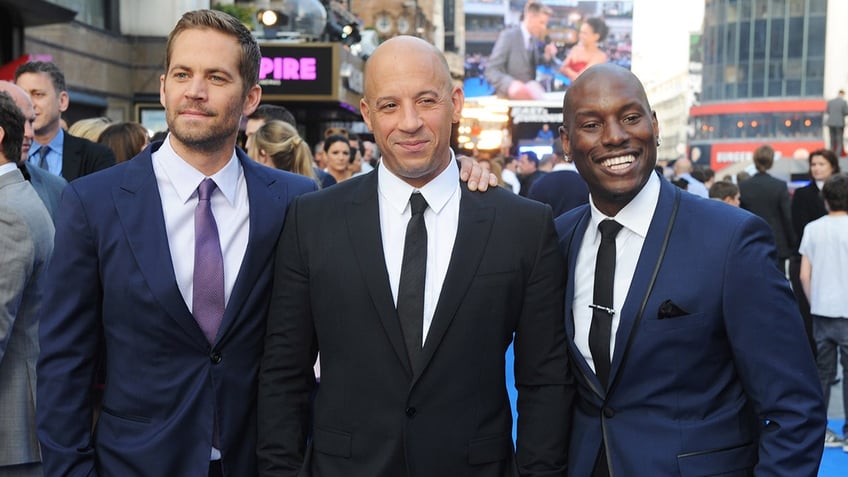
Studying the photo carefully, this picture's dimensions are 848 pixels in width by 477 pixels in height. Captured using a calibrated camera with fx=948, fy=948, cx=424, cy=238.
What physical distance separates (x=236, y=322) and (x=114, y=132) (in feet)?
13.9

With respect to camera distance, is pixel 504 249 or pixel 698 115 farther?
pixel 698 115

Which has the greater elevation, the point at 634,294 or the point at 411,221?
the point at 411,221

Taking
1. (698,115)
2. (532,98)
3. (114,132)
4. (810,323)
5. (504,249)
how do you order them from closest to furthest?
1. (504,249)
2. (114,132)
3. (810,323)
4. (532,98)
5. (698,115)

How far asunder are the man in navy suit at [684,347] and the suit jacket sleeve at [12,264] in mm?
1998

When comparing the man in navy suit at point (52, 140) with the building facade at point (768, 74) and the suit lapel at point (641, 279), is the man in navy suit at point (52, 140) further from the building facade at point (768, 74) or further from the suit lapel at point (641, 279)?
the building facade at point (768, 74)

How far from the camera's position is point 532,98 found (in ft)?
171

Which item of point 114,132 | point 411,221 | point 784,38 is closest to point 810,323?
point 114,132

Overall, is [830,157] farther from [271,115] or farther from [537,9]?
[537,9]

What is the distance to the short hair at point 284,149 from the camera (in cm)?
636

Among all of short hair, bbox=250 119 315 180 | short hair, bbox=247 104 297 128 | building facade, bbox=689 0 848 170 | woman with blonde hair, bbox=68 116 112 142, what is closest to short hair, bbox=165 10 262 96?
short hair, bbox=250 119 315 180

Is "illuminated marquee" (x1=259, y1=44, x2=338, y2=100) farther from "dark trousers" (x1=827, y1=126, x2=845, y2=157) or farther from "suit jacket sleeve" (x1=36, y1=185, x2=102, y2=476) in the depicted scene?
"dark trousers" (x1=827, y1=126, x2=845, y2=157)

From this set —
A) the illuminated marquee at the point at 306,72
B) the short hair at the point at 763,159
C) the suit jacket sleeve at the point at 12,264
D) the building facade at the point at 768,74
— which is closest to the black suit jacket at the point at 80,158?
the suit jacket sleeve at the point at 12,264

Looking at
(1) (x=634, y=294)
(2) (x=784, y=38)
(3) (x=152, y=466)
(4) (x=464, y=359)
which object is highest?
(2) (x=784, y=38)

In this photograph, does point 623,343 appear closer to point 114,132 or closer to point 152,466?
point 152,466
